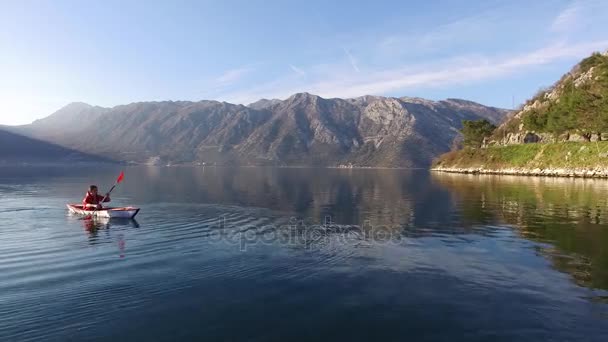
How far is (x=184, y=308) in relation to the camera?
53.5ft

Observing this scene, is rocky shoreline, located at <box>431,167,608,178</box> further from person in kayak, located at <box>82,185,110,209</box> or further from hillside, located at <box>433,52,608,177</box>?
person in kayak, located at <box>82,185,110,209</box>

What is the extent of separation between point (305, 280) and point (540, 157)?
148210 mm

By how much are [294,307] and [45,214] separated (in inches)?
1645

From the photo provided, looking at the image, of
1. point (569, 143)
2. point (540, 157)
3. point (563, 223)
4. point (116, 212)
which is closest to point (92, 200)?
point (116, 212)

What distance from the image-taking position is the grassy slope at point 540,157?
112 m

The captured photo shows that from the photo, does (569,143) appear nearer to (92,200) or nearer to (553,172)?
(553,172)

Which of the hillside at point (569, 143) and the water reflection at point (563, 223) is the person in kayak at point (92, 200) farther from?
the hillside at point (569, 143)

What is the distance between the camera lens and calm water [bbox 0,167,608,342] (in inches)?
570

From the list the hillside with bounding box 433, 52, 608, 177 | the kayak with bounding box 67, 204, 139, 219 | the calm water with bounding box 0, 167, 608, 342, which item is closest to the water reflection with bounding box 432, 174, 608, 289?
the calm water with bounding box 0, 167, 608, 342

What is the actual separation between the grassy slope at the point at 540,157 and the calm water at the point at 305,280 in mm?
92510

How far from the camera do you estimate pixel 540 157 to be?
138 m

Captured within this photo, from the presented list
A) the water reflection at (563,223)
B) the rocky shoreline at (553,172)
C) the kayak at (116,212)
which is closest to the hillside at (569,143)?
the rocky shoreline at (553,172)

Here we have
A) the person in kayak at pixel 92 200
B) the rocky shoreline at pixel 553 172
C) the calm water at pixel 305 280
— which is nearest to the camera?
the calm water at pixel 305 280

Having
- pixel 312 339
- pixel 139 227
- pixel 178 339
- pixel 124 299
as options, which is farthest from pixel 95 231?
pixel 312 339
